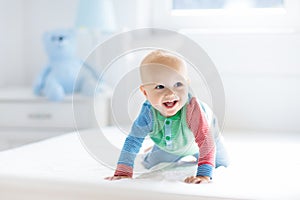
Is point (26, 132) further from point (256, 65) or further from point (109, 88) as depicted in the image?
point (256, 65)

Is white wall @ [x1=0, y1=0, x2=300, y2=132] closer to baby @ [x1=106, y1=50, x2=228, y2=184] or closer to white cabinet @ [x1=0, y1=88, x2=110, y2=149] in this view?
white cabinet @ [x1=0, y1=88, x2=110, y2=149]

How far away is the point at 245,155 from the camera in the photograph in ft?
5.39

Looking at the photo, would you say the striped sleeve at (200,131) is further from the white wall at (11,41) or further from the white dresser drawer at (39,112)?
the white wall at (11,41)

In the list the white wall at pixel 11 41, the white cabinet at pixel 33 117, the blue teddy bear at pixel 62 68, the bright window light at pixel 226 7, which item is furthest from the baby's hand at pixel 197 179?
the white wall at pixel 11 41

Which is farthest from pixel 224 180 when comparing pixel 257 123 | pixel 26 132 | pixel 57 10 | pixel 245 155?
pixel 57 10

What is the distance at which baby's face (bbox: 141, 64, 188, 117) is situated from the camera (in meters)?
1.16

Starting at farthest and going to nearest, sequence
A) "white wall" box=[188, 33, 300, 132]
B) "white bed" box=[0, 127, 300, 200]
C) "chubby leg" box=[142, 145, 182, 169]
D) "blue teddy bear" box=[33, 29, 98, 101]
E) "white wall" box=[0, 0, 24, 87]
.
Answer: "white wall" box=[0, 0, 24, 87] → "blue teddy bear" box=[33, 29, 98, 101] → "white wall" box=[188, 33, 300, 132] → "chubby leg" box=[142, 145, 182, 169] → "white bed" box=[0, 127, 300, 200]

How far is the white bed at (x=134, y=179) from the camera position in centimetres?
110

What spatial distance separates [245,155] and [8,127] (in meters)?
1.21

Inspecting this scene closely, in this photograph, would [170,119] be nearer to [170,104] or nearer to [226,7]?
[170,104]

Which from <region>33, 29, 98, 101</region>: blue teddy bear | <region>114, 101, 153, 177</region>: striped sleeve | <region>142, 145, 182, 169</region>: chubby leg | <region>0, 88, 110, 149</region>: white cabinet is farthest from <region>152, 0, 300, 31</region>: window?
<region>114, 101, 153, 177</region>: striped sleeve

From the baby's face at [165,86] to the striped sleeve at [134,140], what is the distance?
0.04 meters

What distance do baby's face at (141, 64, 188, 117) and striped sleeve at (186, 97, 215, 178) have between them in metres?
0.03

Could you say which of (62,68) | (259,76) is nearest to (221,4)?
(259,76)
